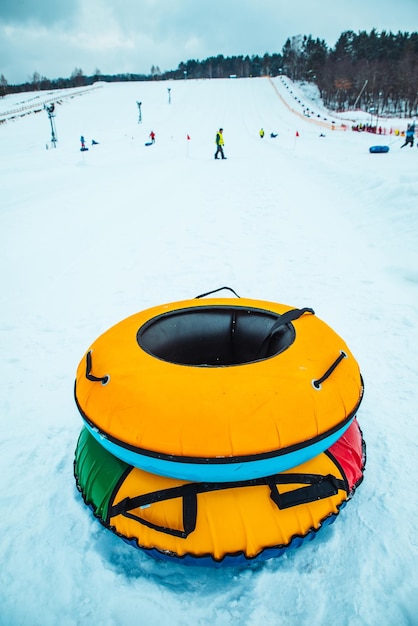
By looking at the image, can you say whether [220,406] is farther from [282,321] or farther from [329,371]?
[282,321]

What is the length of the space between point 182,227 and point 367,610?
6.23m

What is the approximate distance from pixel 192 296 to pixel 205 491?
9.50 ft

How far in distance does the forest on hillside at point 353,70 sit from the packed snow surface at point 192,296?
1401 inches

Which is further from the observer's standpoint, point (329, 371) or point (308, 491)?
point (329, 371)

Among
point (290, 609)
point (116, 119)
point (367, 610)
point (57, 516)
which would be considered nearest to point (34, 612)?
point (57, 516)

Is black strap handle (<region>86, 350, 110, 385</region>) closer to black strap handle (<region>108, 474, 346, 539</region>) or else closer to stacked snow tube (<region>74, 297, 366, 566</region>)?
stacked snow tube (<region>74, 297, 366, 566</region>)

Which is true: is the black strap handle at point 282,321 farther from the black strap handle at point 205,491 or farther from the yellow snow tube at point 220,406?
the black strap handle at point 205,491

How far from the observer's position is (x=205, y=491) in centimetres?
159

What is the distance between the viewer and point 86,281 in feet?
15.8

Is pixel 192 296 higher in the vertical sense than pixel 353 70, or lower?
lower

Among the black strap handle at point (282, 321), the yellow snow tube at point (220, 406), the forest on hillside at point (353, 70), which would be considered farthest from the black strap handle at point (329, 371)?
the forest on hillside at point (353, 70)

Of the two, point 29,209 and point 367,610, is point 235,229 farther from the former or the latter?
point 367,610

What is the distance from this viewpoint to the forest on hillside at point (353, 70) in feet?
152

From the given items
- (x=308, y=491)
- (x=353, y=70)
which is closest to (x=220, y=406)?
(x=308, y=491)
